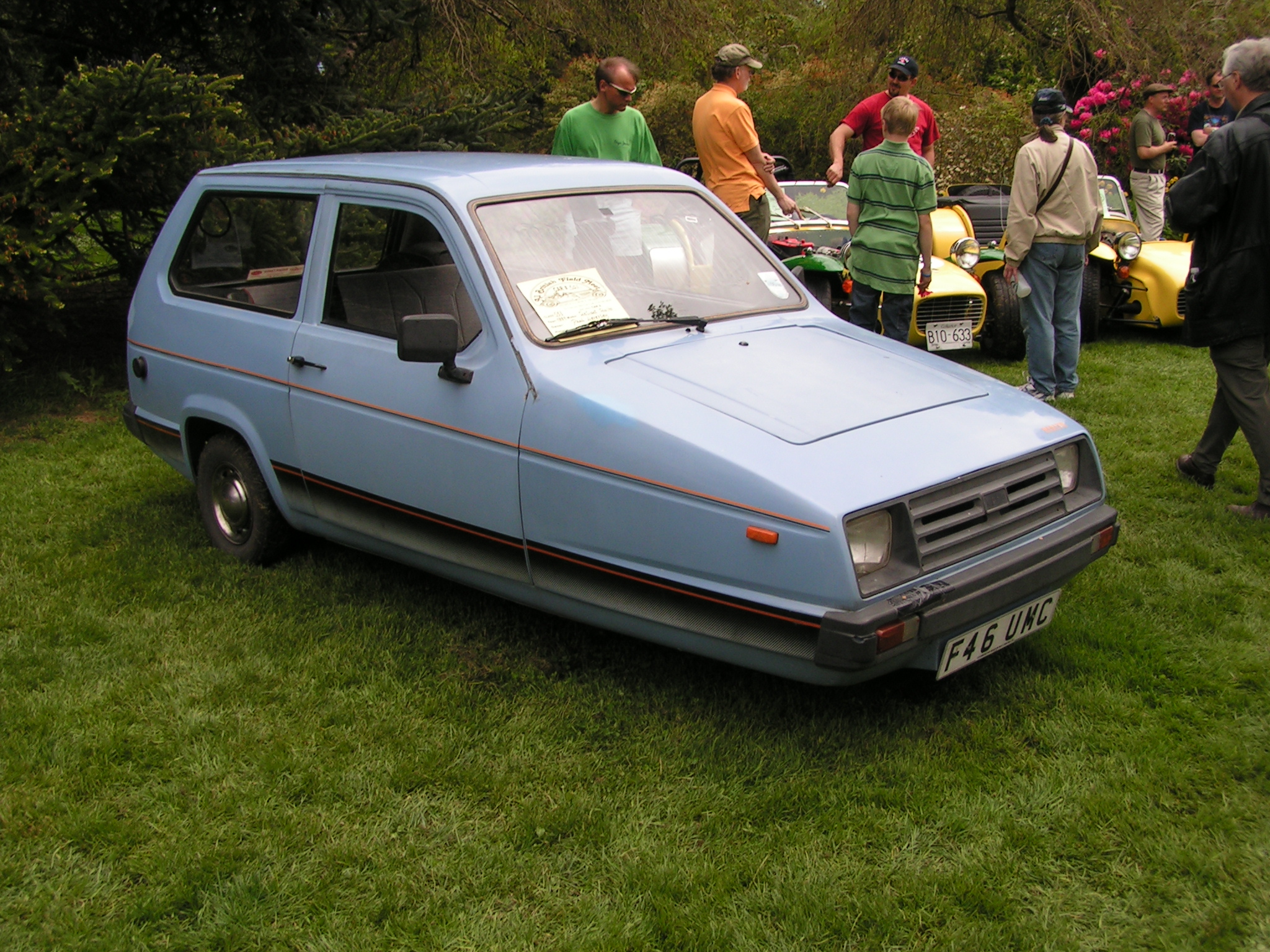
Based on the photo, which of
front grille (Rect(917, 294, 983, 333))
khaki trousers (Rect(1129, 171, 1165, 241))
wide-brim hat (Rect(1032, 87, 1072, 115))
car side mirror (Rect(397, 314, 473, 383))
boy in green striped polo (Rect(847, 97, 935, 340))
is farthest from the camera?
khaki trousers (Rect(1129, 171, 1165, 241))

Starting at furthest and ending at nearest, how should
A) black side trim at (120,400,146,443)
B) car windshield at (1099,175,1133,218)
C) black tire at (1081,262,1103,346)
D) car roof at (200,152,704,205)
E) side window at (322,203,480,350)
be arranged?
car windshield at (1099,175,1133,218), black tire at (1081,262,1103,346), black side trim at (120,400,146,443), side window at (322,203,480,350), car roof at (200,152,704,205)

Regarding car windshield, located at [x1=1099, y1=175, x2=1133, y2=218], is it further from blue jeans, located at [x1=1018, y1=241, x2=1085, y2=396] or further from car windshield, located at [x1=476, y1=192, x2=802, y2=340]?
car windshield, located at [x1=476, y1=192, x2=802, y2=340]

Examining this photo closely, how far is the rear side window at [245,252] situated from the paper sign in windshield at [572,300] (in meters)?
1.25

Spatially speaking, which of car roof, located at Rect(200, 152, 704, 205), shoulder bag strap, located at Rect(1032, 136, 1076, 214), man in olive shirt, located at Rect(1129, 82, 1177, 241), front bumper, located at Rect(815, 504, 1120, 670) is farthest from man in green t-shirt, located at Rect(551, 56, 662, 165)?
man in olive shirt, located at Rect(1129, 82, 1177, 241)

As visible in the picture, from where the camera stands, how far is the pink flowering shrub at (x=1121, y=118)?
13.8m

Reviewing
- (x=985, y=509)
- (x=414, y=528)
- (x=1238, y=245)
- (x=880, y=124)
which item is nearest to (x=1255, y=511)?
(x=1238, y=245)

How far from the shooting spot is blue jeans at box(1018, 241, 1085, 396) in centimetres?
661

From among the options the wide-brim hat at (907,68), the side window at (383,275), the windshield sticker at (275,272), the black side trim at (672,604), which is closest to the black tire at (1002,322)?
the wide-brim hat at (907,68)

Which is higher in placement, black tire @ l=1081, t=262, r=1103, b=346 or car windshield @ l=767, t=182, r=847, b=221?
car windshield @ l=767, t=182, r=847, b=221

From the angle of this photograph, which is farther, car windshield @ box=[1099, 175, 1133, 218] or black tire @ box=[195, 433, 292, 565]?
car windshield @ box=[1099, 175, 1133, 218]

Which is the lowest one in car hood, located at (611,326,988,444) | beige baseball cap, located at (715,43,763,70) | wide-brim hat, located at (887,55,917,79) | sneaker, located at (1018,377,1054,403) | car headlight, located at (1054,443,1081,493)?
sneaker, located at (1018,377,1054,403)

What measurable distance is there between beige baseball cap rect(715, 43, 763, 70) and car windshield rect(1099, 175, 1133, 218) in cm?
461

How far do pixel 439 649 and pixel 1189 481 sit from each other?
12.8ft

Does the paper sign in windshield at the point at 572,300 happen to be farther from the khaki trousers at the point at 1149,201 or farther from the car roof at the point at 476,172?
the khaki trousers at the point at 1149,201
